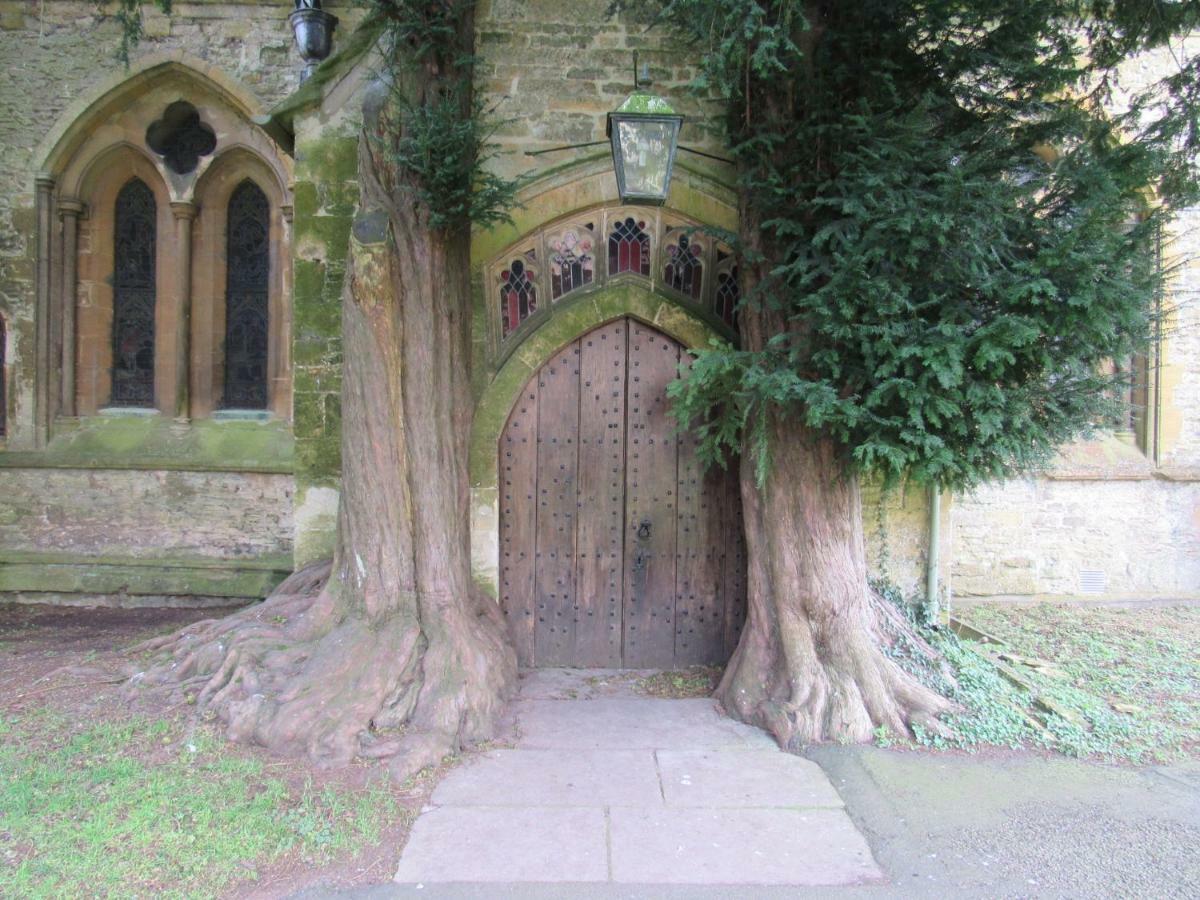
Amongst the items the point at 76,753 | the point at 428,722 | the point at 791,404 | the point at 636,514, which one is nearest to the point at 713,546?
the point at 636,514

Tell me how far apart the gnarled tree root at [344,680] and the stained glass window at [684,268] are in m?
2.64

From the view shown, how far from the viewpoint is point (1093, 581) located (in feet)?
26.5

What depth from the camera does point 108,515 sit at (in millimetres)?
7840

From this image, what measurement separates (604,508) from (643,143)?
2.49 metres

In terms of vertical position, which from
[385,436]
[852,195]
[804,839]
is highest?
[852,195]

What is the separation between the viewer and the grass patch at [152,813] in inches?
114

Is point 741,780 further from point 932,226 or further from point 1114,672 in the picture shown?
point 1114,672

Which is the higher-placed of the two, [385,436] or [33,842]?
[385,436]

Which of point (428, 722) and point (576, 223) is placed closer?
point (428, 722)

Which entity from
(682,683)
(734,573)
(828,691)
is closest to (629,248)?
(734,573)

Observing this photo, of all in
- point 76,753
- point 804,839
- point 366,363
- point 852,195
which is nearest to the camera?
point 804,839

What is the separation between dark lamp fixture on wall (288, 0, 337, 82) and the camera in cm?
706

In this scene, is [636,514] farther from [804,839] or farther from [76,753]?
[76,753]

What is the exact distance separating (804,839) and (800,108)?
4003 millimetres
